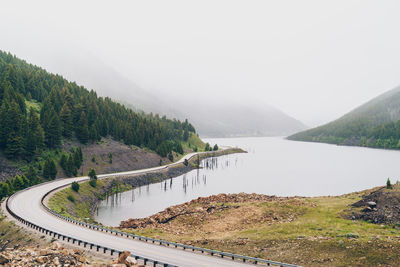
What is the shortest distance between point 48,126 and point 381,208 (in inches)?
4232

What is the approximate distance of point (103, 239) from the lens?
36.0 metres

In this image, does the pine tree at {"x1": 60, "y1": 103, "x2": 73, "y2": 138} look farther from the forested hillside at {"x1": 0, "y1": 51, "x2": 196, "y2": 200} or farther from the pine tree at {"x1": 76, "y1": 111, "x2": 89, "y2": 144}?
the pine tree at {"x1": 76, "y1": 111, "x2": 89, "y2": 144}

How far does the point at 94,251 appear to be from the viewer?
3148cm

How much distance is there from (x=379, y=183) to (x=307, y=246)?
9879 cm

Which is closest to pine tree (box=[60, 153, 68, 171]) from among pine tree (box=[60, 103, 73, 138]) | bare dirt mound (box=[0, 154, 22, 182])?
bare dirt mound (box=[0, 154, 22, 182])

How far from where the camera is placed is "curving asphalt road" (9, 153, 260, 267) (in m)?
28.6

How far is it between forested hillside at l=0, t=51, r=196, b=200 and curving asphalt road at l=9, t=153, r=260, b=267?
12.0 meters

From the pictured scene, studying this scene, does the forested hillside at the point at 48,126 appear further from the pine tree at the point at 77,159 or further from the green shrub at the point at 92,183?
the green shrub at the point at 92,183

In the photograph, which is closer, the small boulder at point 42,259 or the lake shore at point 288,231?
the small boulder at point 42,259

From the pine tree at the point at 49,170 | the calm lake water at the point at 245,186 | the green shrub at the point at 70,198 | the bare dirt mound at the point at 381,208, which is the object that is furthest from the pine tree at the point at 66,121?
the bare dirt mound at the point at 381,208

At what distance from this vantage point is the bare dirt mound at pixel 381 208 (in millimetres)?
41969

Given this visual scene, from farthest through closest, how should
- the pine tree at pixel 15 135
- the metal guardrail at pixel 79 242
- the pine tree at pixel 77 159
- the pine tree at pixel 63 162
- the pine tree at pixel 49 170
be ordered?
the pine tree at pixel 77 159 → the pine tree at pixel 63 162 → the pine tree at pixel 15 135 → the pine tree at pixel 49 170 → the metal guardrail at pixel 79 242

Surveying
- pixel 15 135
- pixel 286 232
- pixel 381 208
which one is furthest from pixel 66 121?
pixel 381 208

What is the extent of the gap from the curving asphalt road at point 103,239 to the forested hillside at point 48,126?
472 inches
